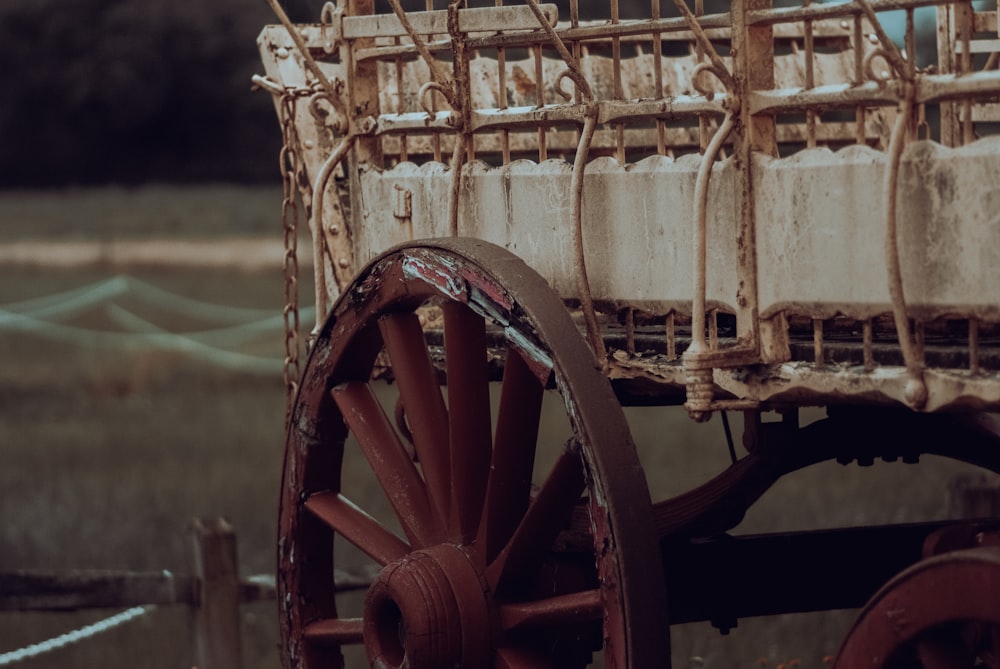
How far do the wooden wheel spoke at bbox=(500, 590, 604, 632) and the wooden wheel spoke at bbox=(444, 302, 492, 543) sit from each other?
8.2 inches

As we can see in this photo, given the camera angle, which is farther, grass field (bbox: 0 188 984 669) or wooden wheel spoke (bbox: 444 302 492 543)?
grass field (bbox: 0 188 984 669)

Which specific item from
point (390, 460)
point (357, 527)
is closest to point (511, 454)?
point (390, 460)

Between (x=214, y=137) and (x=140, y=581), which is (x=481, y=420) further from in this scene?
(x=214, y=137)

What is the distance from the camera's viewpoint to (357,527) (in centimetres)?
369

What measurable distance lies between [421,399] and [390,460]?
18 centimetres

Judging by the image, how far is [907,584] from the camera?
2625 mm

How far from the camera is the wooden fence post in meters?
5.34

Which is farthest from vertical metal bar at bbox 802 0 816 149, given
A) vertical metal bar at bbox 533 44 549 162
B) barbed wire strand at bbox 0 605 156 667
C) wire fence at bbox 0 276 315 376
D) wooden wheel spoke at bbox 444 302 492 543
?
wire fence at bbox 0 276 315 376

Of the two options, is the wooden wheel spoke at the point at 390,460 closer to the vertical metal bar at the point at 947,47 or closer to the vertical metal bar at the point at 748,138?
the vertical metal bar at the point at 748,138

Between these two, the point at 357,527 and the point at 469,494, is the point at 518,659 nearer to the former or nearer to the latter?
the point at 469,494

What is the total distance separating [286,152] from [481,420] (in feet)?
3.91

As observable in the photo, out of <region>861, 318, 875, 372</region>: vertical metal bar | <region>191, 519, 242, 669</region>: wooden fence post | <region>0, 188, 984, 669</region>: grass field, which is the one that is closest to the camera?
<region>861, 318, 875, 372</region>: vertical metal bar

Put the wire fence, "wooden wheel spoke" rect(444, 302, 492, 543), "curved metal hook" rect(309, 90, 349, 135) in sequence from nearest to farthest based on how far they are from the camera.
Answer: "wooden wheel spoke" rect(444, 302, 492, 543)
"curved metal hook" rect(309, 90, 349, 135)
the wire fence

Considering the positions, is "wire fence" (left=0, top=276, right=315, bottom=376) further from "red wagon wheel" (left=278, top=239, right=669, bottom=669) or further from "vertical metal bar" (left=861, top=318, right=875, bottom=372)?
"vertical metal bar" (left=861, top=318, right=875, bottom=372)
